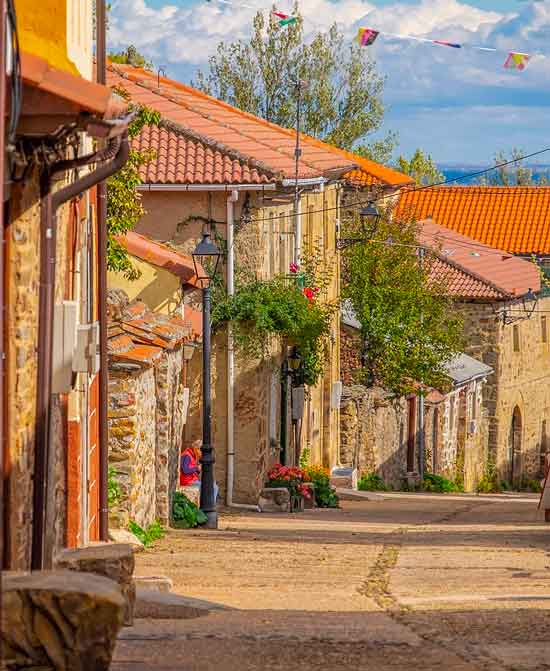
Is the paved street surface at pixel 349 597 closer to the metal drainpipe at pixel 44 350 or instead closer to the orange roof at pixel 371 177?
the metal drainpipe at pixel 44 350

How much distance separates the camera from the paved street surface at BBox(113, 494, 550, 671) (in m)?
8.04

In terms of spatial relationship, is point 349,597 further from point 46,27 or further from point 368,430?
point 368,430

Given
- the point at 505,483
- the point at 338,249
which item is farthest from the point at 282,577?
the point at 505,483

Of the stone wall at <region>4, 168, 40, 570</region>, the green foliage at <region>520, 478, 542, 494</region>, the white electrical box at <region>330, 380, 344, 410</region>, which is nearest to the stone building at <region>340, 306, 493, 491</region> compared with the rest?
the white electrical box at <region>330, 380, 344, 410</region>

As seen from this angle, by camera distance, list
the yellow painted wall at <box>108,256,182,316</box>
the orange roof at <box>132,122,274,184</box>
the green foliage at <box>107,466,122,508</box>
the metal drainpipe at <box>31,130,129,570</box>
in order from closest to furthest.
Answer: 1. the metal drainpipe at <box>31,130,129,570</box>
2. the green foliage at <box>107,466,122,508</box>
3. the yellow painted wall at <box>108,256,182,316</box>
4. the orange roof at <box>132,122,274,184</box>

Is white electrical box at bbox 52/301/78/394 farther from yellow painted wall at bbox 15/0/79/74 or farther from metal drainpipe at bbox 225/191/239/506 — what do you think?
metal drainpipe at bbox 225/191/239/506

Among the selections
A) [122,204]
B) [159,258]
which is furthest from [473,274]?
[122,204]

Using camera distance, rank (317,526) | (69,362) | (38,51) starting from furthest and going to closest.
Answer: (317,526) → (69,362) → (38,51)

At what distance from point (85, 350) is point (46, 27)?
2084mm

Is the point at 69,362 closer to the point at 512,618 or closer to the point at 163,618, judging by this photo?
the point at 163,618

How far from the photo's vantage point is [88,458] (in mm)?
12055

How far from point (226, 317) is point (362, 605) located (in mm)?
11736

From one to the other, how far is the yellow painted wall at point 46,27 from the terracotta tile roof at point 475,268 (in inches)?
1102

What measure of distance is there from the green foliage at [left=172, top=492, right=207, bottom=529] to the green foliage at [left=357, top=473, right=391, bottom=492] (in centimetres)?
1221
